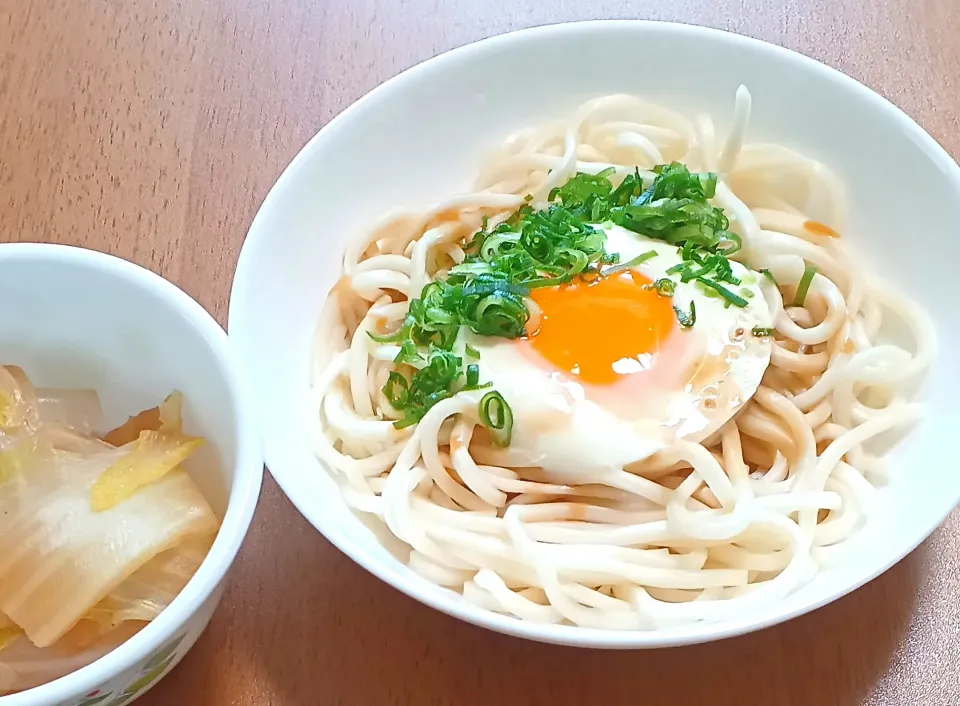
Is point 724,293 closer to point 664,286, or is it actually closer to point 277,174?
point 664,286

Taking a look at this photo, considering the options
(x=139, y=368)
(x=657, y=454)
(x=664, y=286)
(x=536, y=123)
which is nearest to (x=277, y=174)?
(x=536, y=123)

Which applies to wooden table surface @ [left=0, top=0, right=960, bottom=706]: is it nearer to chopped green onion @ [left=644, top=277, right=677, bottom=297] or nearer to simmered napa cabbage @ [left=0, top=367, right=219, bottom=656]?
simmered napa cabbage @ [left=0, top=367, right=219, bottom=656]

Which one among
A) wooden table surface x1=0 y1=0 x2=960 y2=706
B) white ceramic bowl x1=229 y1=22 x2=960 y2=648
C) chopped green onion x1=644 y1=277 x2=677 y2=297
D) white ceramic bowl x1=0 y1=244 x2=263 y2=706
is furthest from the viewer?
chopped green onion x1=644 y1=277 x2=677 y2=297

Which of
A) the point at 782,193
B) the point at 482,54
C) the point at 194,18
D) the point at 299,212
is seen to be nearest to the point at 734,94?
the point at 782,193

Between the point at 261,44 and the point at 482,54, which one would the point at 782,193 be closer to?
the point at 482,54

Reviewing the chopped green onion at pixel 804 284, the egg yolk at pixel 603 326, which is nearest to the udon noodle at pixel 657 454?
the chopped green onion at pixel 804 284

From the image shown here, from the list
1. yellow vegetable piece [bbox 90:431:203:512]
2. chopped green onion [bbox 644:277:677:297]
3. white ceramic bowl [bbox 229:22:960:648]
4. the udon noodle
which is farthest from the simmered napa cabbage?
chopped green onion [bbox 644:277:677:297]
